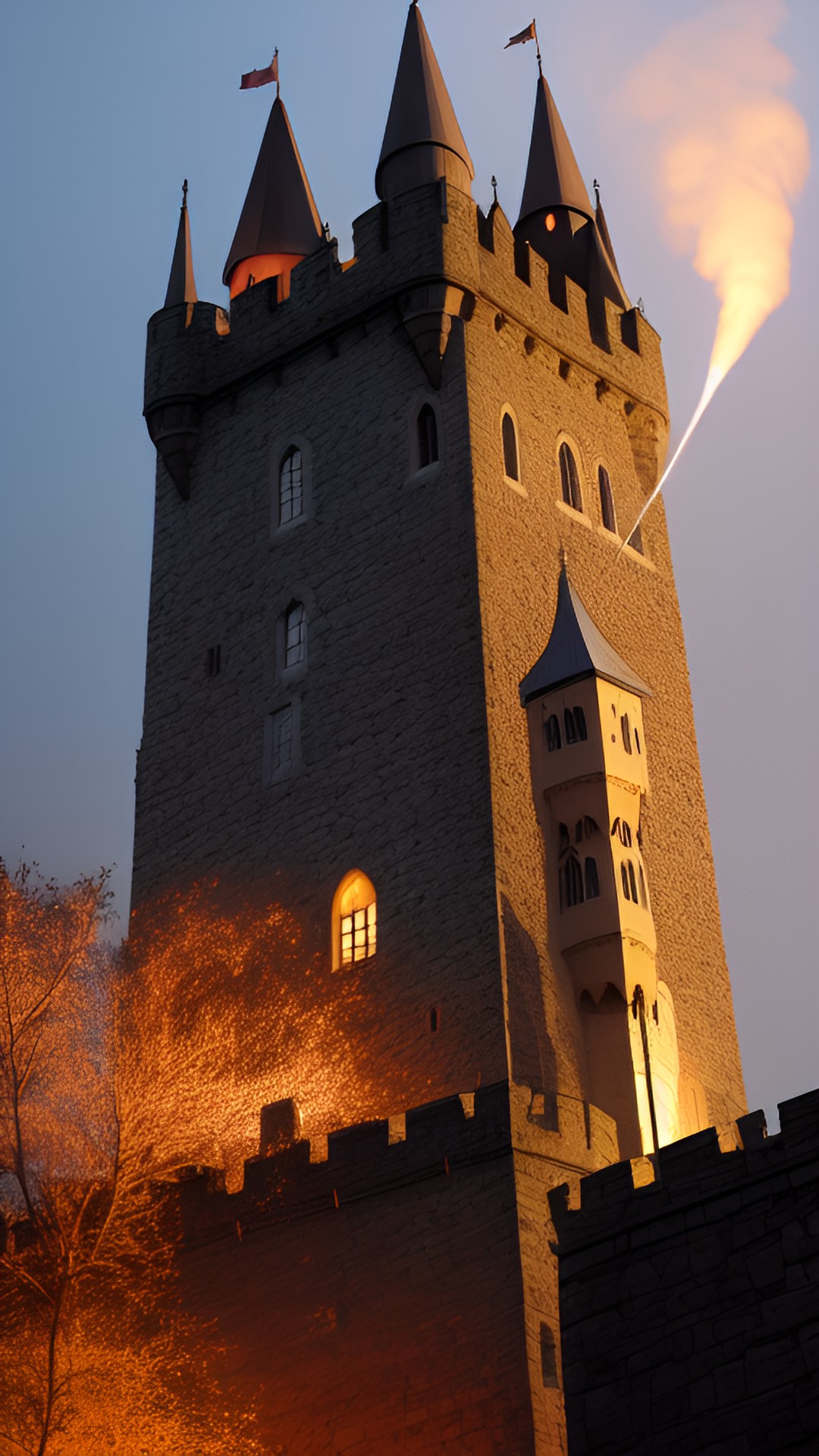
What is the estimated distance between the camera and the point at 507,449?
1252 inches

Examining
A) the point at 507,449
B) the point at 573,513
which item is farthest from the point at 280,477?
the point at 573,513

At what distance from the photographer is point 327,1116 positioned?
27.2 m

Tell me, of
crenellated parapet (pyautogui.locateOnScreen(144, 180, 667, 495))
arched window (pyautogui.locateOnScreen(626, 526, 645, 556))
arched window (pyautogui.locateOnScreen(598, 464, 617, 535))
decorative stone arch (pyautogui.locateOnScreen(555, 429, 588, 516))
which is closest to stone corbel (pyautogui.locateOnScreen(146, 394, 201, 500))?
crenellated parapet (pyautogui.locateOnScreen(144, 180, 667, 495))

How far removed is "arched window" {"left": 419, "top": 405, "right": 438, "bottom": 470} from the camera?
103 feet

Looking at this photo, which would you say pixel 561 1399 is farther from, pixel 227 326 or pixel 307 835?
pixel 227 326

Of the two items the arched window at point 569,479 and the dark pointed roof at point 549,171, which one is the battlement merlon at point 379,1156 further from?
the dark pointed roof at point 549,171

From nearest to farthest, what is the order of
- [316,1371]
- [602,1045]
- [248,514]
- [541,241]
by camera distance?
[316,1371], [602,1045], [248,514], [541,241]

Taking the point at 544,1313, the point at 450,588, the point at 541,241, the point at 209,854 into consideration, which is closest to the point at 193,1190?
the point at 544,1313

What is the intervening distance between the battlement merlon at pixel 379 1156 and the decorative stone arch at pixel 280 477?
11836mm

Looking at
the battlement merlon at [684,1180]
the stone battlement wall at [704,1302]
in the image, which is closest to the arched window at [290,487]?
the battlement merlon at [684,1180]

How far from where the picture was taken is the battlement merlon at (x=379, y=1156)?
2256 centimetres

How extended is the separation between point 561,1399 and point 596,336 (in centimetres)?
2050

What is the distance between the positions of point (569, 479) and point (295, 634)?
220 inches

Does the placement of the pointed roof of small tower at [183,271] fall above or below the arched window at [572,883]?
above
